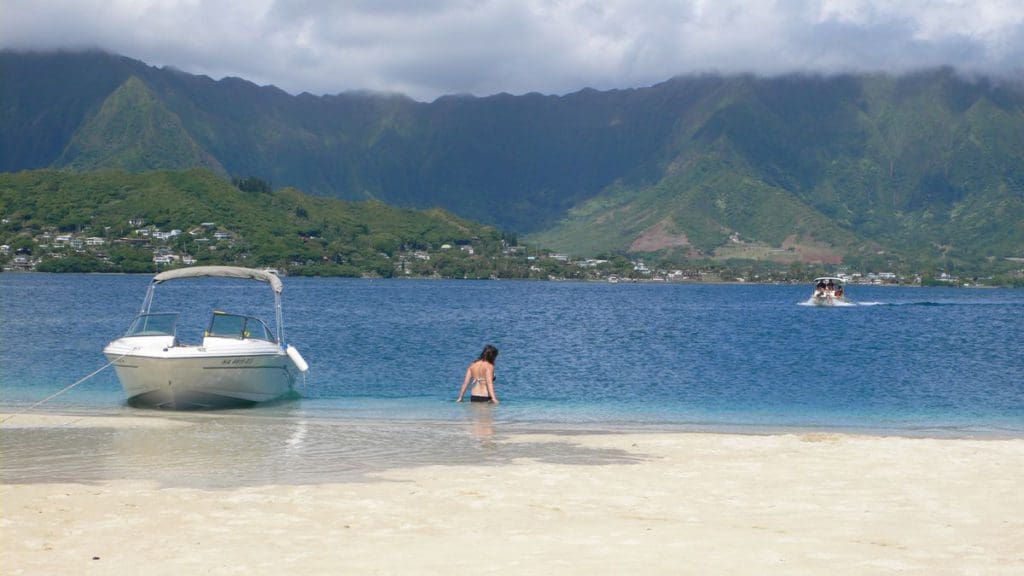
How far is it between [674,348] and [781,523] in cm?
5141

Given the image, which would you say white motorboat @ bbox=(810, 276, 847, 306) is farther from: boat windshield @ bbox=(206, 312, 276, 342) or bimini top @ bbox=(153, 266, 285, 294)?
boat windshield @ bbox=(206, 312, 276, 342)

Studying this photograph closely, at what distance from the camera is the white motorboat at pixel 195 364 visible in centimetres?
3084

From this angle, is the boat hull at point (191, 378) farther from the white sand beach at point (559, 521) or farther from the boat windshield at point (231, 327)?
the white sand beach at point (559, 521)

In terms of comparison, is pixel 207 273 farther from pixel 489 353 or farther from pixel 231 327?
pixel 489 353

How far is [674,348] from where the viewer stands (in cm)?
6756

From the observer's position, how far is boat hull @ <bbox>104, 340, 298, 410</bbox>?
30781mm

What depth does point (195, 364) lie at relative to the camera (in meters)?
30.8

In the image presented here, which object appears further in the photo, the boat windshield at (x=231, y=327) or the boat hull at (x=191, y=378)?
the boat windshield at (x=231, y=327)

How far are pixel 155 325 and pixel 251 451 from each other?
10.3m

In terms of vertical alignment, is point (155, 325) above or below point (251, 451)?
above

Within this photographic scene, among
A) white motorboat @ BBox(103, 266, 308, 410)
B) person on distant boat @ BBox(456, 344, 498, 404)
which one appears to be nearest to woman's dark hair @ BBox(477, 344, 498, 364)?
person on distant boat @ BBox(456, 344, 498, 404)

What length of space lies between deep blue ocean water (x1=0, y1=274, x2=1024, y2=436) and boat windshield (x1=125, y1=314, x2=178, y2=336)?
2287mm

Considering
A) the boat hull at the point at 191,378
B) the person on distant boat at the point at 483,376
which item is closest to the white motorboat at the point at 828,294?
the person on distant boat at the point at 483,376

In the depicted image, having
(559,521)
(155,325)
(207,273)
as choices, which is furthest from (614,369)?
(559,521)
